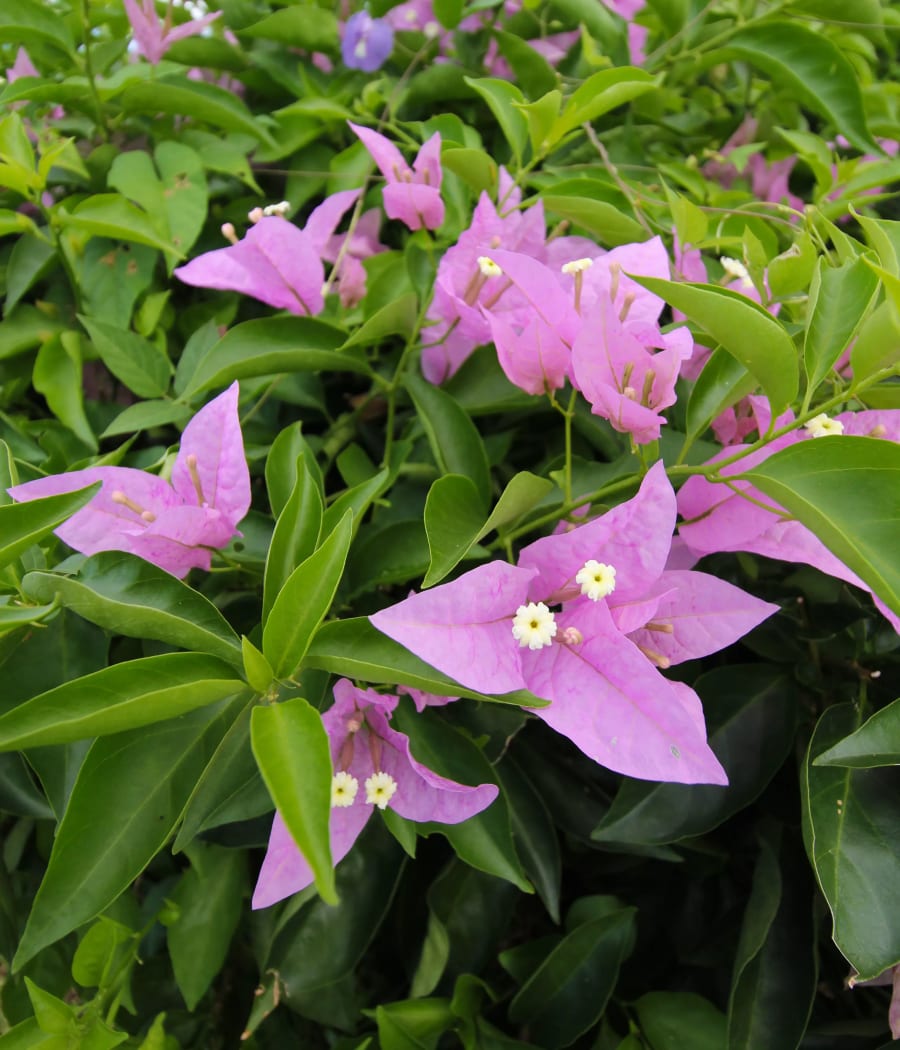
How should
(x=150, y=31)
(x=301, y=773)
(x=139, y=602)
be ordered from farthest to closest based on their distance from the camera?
(x=150, y=31) → (x=139, y=602) → (x=301, y=773)

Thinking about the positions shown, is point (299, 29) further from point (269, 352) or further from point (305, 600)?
point (305, 600)

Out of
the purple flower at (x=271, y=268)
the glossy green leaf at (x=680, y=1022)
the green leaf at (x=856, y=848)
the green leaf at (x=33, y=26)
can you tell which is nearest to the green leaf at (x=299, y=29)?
the green leaf at (x=33, y=26)

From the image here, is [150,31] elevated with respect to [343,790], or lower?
elevated

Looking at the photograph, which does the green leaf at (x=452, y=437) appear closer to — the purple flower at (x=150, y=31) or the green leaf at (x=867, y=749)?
the green leaf at (x=867, y=749)

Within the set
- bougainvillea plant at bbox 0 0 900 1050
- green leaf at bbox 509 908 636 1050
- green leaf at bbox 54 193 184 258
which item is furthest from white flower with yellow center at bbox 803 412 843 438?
green leaf at bbox 54 193 184 258

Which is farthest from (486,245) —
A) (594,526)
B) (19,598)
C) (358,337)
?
(19,598)

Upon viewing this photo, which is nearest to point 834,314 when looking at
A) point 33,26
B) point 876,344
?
point 876,344

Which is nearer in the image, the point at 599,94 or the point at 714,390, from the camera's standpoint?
the point at 714,390
